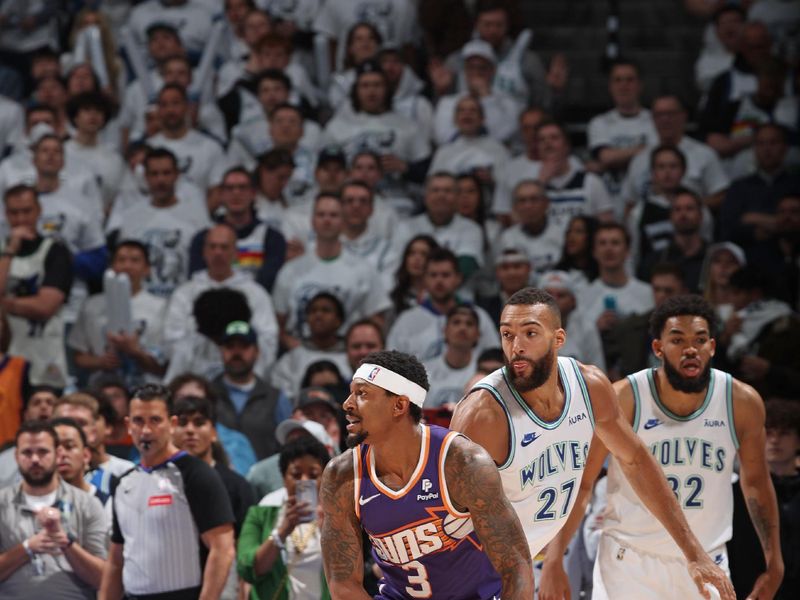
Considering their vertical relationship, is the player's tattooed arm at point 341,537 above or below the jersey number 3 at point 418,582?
above

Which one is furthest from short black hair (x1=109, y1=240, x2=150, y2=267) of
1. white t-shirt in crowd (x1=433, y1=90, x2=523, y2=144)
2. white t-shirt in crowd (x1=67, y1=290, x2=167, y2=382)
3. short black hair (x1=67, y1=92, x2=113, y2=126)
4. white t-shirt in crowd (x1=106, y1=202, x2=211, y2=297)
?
white t-shirt in crowd (x1=433, y1=90, x2=523, y2=144)

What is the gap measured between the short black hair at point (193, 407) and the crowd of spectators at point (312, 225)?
0.07 feet

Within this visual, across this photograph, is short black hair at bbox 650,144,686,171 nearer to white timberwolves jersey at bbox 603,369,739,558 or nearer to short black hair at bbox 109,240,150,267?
short black hair at bbox 109,240,150,267

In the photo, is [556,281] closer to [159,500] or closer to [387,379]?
[159,500]

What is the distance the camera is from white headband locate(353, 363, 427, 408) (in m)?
5.36

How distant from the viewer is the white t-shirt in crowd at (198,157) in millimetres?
12781

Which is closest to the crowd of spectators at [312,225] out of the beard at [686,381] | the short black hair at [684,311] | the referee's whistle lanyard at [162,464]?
the referee's whistle lanyard at [162,464]

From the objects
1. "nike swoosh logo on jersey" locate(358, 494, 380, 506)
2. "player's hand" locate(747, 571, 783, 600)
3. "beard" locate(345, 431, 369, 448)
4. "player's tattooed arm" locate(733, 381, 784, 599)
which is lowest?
"player's hand" locate(747, 571, 783, 600)

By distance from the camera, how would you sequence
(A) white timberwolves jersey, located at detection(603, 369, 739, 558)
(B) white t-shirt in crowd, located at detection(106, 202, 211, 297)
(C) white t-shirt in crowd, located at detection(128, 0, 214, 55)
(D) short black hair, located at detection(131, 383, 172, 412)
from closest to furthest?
(A) white timberwolves jersey, located at detection(603, 369, 739, 558) → (D) short black hair, located at detection(131, 383, 172, 412) → (B) white t-shirt in crowd, located at detection(106, 202, 211, 297) → (C) white t-shirt in crowd, located at detection(128, 0, 214, 55)

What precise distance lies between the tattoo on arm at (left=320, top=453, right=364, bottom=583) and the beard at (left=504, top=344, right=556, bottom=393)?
0.89 m

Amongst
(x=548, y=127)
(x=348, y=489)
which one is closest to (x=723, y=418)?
(x=348, y=489)

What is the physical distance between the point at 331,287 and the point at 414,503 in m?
5.85

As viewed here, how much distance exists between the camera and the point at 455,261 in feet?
35.3

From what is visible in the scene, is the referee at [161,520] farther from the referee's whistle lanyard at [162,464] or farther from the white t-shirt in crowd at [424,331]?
the white t-shirt in crowd at [424,331]
